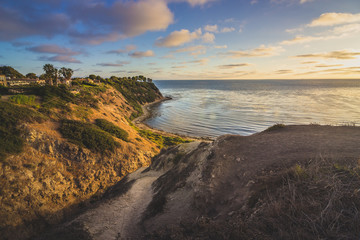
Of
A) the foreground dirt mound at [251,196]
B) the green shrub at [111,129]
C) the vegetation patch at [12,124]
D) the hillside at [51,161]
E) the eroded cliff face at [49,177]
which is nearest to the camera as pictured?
the foreground dirt mound at [251,196]

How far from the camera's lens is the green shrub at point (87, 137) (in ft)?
71.4

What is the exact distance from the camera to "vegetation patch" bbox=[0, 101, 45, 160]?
16156 millimetres

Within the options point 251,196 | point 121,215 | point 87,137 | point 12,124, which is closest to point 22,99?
point 12,124

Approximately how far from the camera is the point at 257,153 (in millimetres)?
11461

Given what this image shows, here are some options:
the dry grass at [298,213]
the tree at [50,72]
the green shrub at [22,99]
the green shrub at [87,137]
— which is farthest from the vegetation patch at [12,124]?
the tree at [50,72]

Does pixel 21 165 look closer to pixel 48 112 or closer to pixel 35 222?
pixel 35 222

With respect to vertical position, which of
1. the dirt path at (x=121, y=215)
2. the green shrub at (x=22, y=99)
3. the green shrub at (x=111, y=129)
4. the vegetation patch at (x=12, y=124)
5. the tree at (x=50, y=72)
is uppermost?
the tree at (x=50, y=72)

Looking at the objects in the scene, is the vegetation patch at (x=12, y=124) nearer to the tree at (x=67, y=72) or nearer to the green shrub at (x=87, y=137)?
the green shrub at (x=87, y=137)

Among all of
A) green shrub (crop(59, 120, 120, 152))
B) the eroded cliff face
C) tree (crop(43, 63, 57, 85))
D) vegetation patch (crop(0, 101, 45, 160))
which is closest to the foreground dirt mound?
the eroded cliff face

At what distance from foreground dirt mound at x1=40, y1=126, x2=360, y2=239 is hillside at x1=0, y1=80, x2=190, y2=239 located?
17.0 ft

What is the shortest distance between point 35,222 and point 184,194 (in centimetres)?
1429

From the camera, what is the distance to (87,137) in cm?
2261

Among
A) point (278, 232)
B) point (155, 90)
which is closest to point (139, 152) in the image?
point (278, 232)

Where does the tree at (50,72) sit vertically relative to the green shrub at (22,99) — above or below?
above
